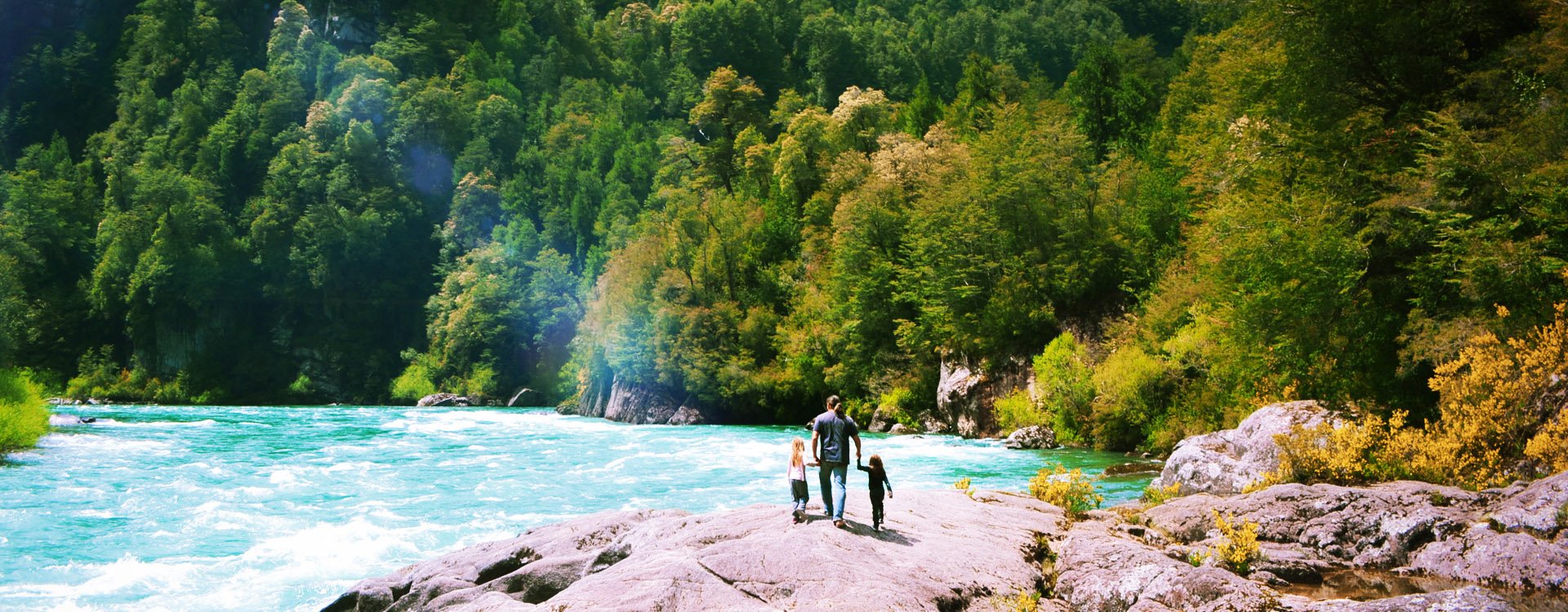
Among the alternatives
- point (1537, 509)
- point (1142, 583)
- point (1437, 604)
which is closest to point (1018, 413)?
point (1537, 509)

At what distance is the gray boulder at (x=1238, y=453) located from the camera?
700 inches

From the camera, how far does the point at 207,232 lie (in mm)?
99625

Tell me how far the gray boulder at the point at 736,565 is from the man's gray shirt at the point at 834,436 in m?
0.81

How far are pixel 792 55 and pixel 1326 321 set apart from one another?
315ft

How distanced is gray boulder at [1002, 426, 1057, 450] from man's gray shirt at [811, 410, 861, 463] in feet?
69.8

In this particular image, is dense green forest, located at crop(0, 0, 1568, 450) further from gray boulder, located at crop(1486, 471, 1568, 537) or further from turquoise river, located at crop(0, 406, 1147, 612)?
turquoise river, located at crop(0, 406, 1147, 612)

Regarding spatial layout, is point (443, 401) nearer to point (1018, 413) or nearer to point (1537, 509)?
point (1018, 413)

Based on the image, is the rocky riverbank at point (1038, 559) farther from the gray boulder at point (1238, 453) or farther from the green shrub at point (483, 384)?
the green shrub at point (483, 384)

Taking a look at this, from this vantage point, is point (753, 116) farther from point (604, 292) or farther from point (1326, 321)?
point (1326, 321)

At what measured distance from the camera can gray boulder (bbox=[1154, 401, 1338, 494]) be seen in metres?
17.8

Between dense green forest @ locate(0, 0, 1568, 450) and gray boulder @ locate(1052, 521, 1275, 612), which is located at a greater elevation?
dense green forest @ locate(0, 0, 1568, 450)

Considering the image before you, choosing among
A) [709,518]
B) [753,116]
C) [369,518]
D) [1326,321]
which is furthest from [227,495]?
[753,116]

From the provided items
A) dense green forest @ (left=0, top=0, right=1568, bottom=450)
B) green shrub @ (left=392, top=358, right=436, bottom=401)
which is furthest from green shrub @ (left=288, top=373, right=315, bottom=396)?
green shrub @ (left=392, top=358, right=436, bottom=401)

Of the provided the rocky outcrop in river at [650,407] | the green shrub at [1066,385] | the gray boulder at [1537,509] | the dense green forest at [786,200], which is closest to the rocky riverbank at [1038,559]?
the gray boulder at [1537,509]
